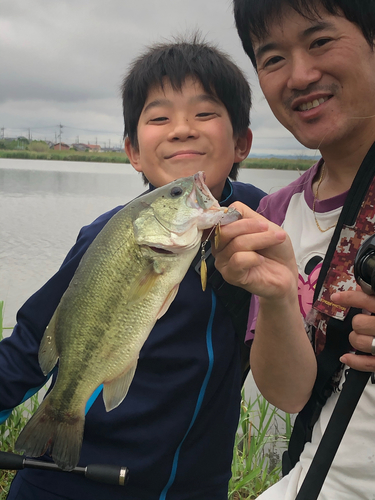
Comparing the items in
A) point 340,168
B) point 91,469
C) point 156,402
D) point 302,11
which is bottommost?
point 91,469

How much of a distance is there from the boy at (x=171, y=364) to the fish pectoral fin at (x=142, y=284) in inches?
28.7

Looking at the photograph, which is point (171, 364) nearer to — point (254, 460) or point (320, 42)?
point (320, 42)

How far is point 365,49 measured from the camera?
4.86ft

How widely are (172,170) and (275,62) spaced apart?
70 cm

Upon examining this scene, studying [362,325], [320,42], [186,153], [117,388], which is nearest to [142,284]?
[117,388]

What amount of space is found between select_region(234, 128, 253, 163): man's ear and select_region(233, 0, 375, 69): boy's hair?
70 cm

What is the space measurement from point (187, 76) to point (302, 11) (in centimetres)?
78

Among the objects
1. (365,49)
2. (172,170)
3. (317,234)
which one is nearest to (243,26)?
(365,49)

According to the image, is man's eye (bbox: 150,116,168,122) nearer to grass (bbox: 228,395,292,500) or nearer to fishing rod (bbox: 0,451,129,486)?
fishing rod (bbox: 0,451,129,486)

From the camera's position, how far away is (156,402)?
1.98m

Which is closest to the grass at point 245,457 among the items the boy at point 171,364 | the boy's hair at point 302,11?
the boy at point 171,364

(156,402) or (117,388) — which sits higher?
(117,388)

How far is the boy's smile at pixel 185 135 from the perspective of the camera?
77.0 inches

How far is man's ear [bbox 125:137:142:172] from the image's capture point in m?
2.35
